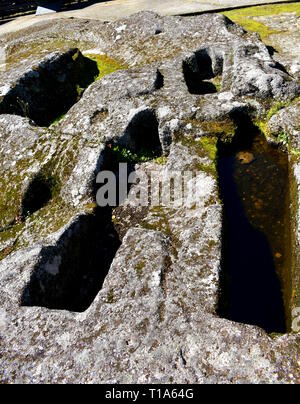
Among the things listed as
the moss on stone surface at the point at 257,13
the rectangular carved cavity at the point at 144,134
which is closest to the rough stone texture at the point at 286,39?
the moss on stone surface at the point at 257,13

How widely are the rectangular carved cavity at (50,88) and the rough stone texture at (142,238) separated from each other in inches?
59.6

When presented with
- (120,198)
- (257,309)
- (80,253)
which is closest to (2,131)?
(120,198)

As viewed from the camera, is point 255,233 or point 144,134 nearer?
point 255,233

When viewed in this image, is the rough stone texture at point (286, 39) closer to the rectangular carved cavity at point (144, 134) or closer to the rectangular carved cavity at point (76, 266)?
the rectangular carved cavity at point (144, 134)

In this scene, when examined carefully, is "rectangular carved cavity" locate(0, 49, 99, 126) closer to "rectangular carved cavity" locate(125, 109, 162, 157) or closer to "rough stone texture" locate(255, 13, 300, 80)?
"rectangular carved cavity" locate(125, 109, 162, 157)

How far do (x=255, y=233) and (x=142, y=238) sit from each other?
2394 millimetres

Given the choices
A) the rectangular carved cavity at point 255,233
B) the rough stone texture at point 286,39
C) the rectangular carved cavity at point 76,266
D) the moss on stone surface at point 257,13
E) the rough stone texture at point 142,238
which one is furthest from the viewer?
the moss on stone surface at point 257,13

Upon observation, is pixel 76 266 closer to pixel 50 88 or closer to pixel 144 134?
pixel 144 134

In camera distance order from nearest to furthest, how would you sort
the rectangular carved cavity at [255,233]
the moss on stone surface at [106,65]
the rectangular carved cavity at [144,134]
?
the rectangular carved cavity at [255,233], the rectangular carved cavity at [144,134], the moss on stone surface at [106,65]

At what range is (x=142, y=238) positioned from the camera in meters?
7.25

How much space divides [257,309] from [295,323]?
2.23ft

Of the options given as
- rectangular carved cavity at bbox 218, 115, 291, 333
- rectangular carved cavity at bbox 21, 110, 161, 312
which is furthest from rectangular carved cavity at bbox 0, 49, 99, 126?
rectangular carved cavity at bbox 218, 115, 291, 333

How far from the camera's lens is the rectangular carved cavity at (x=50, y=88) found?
44.6 feet

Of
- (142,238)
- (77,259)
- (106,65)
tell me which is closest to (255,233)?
(142,238)
